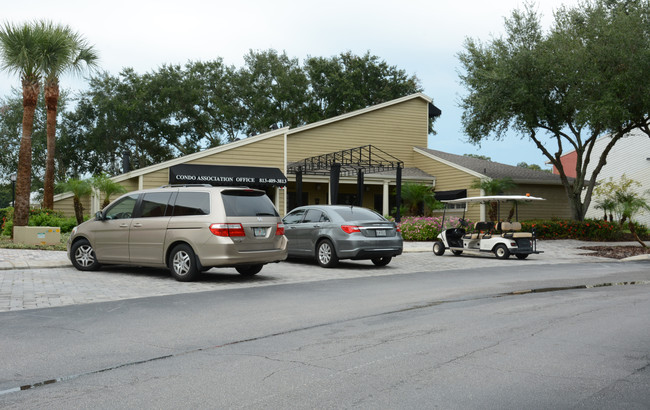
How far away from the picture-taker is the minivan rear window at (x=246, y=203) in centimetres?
1103

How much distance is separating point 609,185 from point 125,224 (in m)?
32.2

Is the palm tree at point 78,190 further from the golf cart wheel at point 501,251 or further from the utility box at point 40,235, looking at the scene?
the golf cart wheel at point 501,251

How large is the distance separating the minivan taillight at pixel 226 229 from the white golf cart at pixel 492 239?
29.7 feet

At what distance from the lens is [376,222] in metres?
14.2

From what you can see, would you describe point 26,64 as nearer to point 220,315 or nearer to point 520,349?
point 220,315

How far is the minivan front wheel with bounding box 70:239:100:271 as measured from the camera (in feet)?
41.7

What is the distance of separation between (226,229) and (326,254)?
4.14 metres

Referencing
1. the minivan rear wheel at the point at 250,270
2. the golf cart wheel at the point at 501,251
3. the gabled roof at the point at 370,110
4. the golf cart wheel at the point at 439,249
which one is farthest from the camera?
the gabled roof at the point at 370,110

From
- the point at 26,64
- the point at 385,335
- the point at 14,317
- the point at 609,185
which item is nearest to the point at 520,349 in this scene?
the point at 385,335

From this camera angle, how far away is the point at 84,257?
→ 12.7m

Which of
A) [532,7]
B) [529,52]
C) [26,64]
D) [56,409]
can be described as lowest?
[56,409]

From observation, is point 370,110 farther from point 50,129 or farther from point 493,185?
point 50,129

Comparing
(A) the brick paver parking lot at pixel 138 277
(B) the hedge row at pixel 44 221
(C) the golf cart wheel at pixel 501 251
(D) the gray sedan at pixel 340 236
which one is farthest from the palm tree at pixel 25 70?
(C) the golf cart wheel at pixel 501 251

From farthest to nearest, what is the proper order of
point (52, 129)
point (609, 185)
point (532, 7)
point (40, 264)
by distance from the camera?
point (609, 185) < point (532, 7) < point (52, 129) < point (40, 264)
